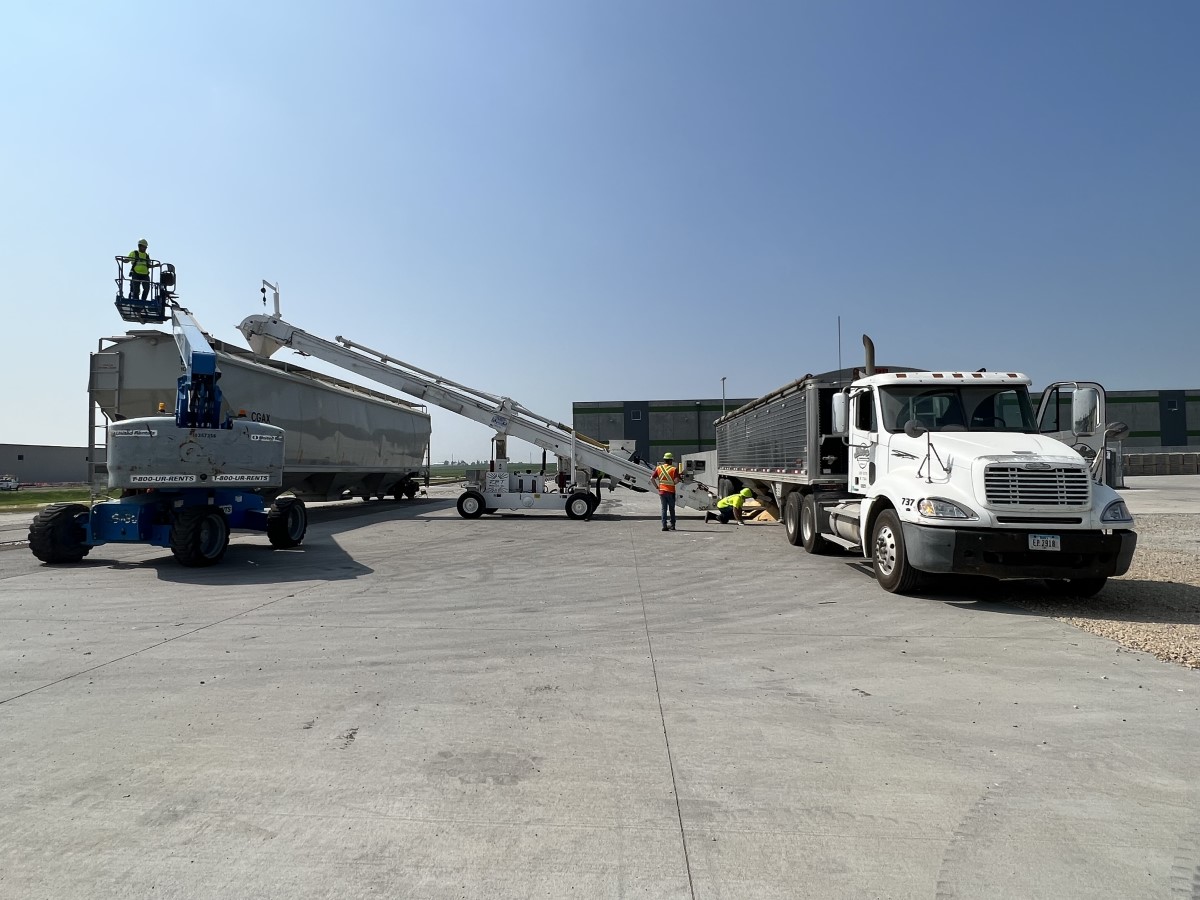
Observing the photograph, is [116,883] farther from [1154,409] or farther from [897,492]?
[1154,409]

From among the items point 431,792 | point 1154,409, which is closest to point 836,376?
point 431,792

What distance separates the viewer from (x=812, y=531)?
453 inches

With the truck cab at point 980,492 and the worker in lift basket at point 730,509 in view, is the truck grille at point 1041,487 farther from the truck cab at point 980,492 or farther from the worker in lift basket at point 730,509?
the worker in lift basket at point 730,509

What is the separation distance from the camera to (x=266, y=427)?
443 inches

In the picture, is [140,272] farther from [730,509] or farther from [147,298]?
[730,509]

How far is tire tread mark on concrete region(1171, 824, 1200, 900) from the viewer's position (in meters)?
2.49

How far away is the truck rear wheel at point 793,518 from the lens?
12.7 meters

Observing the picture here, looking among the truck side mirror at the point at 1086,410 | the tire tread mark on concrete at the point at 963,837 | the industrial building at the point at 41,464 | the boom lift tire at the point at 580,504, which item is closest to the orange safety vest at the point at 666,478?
the boom lift tire at the point at 580,504

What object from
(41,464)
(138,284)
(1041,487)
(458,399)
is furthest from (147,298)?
(41,464)

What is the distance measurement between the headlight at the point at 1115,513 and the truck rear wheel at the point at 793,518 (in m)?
5.66

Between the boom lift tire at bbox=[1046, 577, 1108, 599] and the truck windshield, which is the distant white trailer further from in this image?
the boom lift tire at bbox=[1046, 577, 1108, 599]

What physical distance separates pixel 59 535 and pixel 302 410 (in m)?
7.98

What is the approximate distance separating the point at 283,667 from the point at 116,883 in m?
2.70

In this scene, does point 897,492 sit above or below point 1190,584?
above
